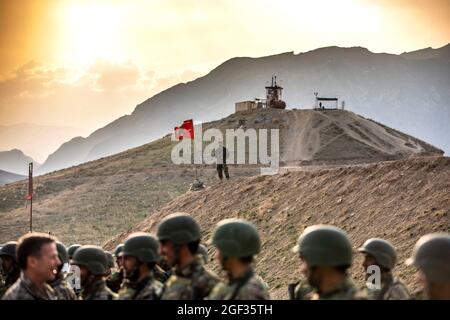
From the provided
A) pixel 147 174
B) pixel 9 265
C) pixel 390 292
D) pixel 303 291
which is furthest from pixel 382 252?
pixel 147 174

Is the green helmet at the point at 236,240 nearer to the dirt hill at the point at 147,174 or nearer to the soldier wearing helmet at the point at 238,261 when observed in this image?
the soldier wearing helmet at the point at 238,261

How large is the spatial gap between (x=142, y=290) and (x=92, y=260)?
146cm

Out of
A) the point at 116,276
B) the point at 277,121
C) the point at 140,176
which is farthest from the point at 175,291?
the point at 277,121

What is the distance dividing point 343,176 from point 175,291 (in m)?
24.9

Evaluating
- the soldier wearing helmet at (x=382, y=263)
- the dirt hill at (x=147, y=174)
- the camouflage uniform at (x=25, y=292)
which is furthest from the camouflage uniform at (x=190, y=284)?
the dirt hill at (x=147, y=174)

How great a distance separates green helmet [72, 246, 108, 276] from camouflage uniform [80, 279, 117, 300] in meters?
0.14

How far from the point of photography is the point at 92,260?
9.54 metres

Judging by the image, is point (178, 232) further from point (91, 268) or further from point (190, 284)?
point (91, 268)

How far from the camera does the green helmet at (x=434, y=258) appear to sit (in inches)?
265

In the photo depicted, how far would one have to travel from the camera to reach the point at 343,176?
105 feet

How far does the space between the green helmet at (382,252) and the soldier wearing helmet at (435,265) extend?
9.27 ft

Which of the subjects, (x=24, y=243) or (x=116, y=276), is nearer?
(x=24, y=243)

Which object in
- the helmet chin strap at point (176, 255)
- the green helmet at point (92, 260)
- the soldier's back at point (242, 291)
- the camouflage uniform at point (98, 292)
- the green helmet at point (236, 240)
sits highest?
the green helmet at point (236, 240)
